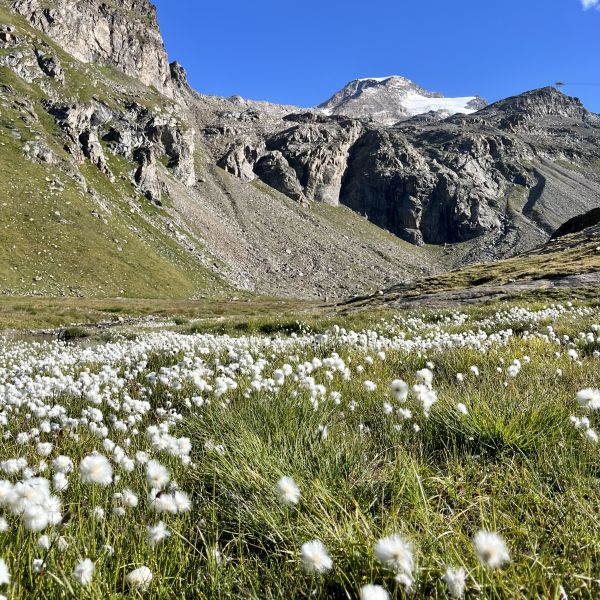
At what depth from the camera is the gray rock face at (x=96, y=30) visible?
15425 cm

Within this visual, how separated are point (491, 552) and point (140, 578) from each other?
1.43 meters

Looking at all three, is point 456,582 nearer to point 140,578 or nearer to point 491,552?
point 491,552

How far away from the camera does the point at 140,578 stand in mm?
1959

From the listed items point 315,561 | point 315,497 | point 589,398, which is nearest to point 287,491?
point 315,497

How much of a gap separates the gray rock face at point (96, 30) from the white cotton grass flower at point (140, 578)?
193m

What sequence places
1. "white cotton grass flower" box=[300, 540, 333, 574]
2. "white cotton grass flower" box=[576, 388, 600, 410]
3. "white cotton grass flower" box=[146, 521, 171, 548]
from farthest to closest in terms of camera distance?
"white cotton grass flower" box=[576, 388, 600, 410] < "white cotton grass flower" box=[146, 521, 171, 548] < "white cotton grass flower" box=[300, 540, 333, 574]

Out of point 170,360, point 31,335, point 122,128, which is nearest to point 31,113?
point 122,128

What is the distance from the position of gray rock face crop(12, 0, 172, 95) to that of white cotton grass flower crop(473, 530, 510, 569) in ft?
634

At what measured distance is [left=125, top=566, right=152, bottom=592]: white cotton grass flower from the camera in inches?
76.7

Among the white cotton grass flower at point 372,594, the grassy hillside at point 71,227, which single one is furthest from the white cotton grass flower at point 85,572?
the grassy hillside at point 71,227

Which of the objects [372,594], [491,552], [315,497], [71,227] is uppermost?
[491,552]

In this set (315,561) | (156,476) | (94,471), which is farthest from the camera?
(156,476)

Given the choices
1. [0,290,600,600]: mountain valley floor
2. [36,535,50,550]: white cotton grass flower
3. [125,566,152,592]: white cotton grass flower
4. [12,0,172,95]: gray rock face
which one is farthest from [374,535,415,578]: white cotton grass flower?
[12,0,172,95]: gray rock face

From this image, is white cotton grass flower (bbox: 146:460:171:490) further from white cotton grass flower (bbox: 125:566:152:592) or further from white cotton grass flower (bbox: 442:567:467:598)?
white cotton grass flower (bbox: 442:567:467:598)
